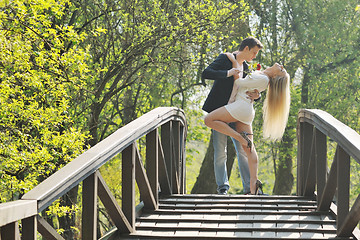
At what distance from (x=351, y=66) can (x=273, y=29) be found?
2.70 meters

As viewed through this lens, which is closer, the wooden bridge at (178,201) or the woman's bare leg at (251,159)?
the wooden bridge at (178,201)

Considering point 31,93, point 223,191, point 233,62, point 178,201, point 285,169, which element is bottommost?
point 285,169

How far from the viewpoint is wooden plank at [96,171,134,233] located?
4.28 meters

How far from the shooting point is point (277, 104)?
6703mm

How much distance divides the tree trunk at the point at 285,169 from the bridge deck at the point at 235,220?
1320 cm

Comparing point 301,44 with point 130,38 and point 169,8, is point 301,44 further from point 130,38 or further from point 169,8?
point 130,38

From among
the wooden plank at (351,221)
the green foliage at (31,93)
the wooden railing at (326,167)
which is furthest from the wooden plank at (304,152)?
the green foliage at (31,93)

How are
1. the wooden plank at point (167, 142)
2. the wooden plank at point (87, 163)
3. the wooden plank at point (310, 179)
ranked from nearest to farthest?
1. the wooden plank at point (87, 163)
2. the wooden plank at point (310, 179)
3. the wooden plank at point (167, 142)

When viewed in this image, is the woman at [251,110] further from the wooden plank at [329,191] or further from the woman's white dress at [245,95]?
the wooden plank at [329,191]

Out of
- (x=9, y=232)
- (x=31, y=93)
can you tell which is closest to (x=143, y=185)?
(x=9, y=232)

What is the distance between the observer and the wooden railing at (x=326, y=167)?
4391mm

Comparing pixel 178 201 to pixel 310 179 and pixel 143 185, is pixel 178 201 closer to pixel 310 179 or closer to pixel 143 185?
pixel 143 185

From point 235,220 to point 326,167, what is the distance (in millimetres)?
1164

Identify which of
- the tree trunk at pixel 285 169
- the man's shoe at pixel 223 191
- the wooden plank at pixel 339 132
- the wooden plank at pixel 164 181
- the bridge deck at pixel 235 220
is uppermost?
the wooden plank at pixel 339 132
